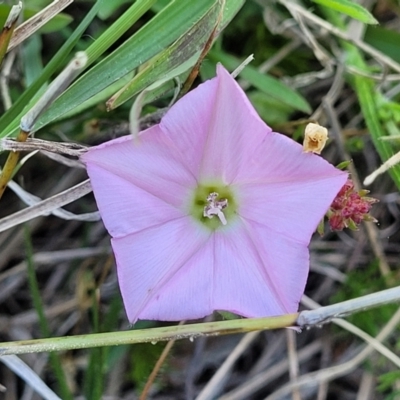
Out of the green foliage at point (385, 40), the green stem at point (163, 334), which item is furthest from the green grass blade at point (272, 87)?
the green stem at point (163, 334)

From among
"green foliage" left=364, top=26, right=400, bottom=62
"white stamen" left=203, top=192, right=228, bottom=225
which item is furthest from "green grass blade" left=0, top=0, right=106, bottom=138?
"green foliage" left=364, top=26, right=400, bottom=62

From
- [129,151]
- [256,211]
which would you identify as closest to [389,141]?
[256,211]

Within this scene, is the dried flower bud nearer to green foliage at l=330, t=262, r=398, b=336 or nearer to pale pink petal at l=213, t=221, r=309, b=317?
pale pink petal at l=213, t=221, r=309, b=317

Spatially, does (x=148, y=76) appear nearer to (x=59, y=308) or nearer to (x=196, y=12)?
(x=196, y=12)

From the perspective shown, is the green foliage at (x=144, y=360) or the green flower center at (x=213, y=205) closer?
the green flower center at (x=213, y=205)

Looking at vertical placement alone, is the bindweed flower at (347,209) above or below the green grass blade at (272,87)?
below

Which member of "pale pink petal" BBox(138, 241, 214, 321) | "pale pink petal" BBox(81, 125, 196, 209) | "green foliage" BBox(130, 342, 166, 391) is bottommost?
"green foliage" BBox(130, 342, 166, 391)

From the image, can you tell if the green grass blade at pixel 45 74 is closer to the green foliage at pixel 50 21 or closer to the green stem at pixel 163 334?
the green foliage at pixel 50 21
